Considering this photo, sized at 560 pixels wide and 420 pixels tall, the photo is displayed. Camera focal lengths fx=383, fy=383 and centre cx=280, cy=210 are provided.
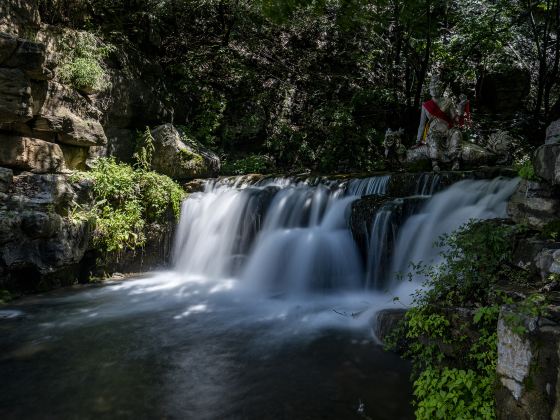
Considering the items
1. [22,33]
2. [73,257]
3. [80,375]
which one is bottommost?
[80,375]

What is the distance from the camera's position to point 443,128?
9664mm

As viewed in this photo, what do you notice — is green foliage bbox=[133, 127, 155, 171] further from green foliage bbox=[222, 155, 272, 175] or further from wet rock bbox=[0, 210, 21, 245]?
wet rock bbox=[0, 210, 21, 245]

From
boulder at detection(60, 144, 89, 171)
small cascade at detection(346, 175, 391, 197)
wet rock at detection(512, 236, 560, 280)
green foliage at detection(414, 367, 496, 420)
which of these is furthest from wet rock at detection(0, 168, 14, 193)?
wet rock at detection(512, 236, 560, 280)

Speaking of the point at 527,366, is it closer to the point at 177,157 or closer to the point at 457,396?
the point at 457,396

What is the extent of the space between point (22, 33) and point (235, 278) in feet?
23.1

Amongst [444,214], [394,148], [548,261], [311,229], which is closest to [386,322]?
[548,261]

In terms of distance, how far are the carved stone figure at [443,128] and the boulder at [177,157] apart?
632 cm

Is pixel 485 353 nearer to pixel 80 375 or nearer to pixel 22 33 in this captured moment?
pixel 80 375

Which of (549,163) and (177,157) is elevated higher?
(177,157)

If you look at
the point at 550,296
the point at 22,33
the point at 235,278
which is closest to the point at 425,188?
the point at 235,278

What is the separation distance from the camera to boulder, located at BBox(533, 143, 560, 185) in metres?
3.82

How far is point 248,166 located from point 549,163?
1054 cm

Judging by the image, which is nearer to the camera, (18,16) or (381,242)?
(381,242)

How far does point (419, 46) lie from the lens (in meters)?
13.9
